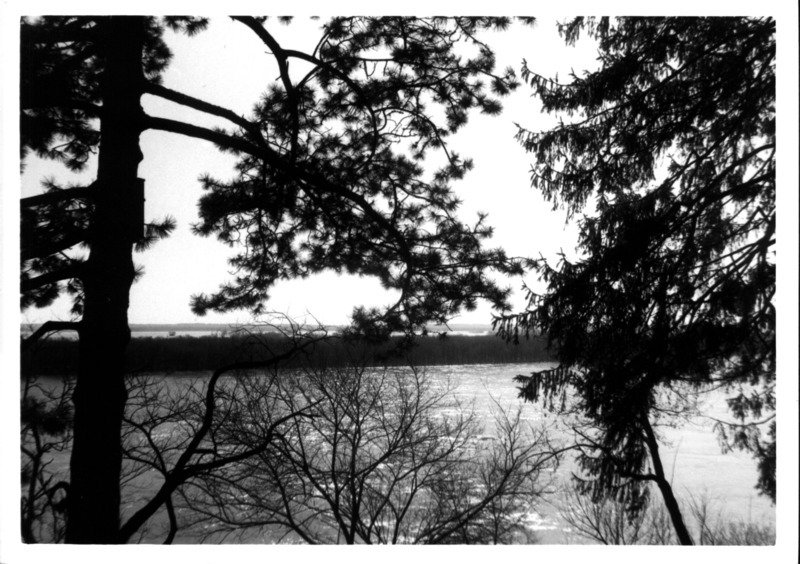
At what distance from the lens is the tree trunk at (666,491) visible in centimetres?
156

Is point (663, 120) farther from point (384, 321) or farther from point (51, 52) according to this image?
point (51, 52)

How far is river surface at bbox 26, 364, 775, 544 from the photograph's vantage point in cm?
158

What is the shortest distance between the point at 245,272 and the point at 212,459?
750 mm

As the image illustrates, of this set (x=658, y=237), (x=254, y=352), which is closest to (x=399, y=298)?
(x=254, y=352)

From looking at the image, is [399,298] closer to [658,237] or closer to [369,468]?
[369,468]

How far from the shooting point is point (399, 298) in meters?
1.72

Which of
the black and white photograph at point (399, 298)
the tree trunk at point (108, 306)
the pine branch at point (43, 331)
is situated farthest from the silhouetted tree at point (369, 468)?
the pine branch at point (43, 331)

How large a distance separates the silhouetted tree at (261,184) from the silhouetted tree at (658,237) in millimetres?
344

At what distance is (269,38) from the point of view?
66.9 inches

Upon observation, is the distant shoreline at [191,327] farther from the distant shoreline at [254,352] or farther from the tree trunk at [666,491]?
the tree trunk at [666,491]

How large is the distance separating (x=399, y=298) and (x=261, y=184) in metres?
0.73

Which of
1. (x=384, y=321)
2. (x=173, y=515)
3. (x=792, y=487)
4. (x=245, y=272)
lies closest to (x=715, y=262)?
(x=792, y=487)

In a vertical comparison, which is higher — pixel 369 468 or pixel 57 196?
pixel 57 196

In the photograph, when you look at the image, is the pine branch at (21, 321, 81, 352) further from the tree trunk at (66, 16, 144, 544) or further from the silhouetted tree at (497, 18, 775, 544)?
the silhouetted tree at (497, 18, 775, 544)
